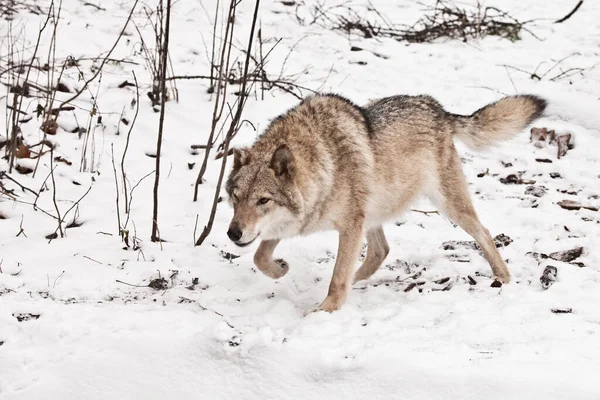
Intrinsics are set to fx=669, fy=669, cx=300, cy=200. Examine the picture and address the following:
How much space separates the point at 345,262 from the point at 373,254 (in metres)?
0.82

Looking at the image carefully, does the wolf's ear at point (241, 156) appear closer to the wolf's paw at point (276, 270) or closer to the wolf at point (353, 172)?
the wolf at point (353, 172)

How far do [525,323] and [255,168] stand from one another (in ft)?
6.43

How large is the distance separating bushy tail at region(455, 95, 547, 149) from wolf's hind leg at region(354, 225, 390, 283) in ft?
3.43

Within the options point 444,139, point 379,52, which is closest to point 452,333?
point 444,139

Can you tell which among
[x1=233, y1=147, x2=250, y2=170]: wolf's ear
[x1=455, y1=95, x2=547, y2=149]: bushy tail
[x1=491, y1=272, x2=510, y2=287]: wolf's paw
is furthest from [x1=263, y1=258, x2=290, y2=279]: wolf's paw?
[x1=455, y1=95, x2=547, y2=149]: bushy tail

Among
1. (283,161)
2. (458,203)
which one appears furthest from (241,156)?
(458,203)

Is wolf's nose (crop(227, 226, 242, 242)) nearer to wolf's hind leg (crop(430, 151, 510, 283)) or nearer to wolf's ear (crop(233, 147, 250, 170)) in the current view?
wolf's ear (crop(233, 147, 250, 170))

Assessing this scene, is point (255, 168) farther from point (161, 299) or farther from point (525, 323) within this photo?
point (525, 323)

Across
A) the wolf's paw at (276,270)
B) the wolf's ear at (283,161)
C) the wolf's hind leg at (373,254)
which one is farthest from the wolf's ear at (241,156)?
the wolf's hind leg at (373,254)

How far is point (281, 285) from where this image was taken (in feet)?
16.2

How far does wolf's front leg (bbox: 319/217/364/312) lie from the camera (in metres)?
4.60

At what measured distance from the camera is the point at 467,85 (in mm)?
8617

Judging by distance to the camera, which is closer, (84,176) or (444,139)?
(444,139)

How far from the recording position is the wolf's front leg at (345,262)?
4.60 m
